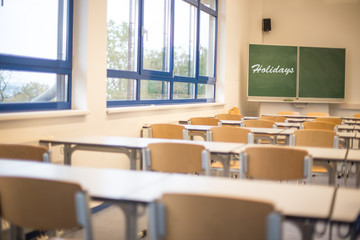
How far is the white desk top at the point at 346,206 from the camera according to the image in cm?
159

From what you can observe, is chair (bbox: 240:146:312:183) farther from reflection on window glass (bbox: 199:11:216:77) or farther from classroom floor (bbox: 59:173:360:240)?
reflection on window glass (bbox: 199:11:216:77)

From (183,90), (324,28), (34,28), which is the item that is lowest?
(183,90)

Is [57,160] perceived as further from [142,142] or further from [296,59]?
[296,59]

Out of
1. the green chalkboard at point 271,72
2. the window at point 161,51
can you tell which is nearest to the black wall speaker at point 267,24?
the green chalkboard at point 271,72

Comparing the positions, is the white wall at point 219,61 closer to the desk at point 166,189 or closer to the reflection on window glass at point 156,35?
the reflection on window glass at point 156,35

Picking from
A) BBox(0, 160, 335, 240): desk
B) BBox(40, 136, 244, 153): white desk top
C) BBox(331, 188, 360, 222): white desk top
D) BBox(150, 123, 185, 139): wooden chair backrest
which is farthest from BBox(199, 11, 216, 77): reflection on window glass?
BBox(331, 188, 360, 222): white desk top

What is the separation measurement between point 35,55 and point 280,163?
2327mm

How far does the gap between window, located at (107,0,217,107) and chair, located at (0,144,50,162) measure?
240cm

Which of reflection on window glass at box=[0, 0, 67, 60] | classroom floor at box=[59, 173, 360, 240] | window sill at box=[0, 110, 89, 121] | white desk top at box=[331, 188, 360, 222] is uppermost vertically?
reflection on window glass at box=[0, 0, 67, 60]

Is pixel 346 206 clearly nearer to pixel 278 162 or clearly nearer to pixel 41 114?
pixel 278 162

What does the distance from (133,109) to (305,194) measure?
3.63m

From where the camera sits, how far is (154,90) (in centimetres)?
656

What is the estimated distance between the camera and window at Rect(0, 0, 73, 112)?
3693 millimetres

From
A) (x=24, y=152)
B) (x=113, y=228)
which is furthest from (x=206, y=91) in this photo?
(x=24, y=152)
